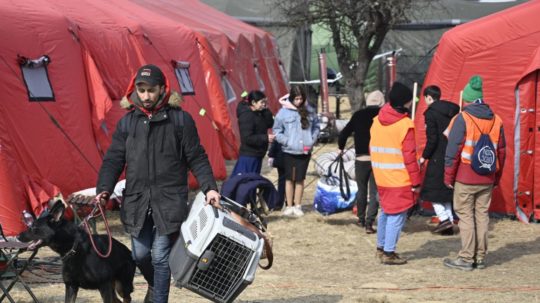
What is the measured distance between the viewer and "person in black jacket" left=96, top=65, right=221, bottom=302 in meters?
5.42

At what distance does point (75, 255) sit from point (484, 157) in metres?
3.89

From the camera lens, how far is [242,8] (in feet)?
96.7

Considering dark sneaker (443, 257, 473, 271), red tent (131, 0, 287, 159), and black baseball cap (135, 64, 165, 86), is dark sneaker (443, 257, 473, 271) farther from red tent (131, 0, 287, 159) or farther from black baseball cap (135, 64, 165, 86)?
red tent (131, 0, 287, 159)

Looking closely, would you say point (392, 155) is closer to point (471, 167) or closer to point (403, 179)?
point (403, 179)

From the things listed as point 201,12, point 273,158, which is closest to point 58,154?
point 273,158

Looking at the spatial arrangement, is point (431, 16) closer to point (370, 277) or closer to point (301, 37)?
point (301, 37)

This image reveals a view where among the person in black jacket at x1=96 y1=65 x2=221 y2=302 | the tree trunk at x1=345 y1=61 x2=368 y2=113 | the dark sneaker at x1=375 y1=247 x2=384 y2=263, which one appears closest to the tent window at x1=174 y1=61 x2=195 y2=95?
the dark sneaker at x1=375 y1=247 x2=384 y2=263

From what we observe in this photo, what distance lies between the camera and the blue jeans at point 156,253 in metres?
5.49

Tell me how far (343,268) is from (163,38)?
6.30 metres

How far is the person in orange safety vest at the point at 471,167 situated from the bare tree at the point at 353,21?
1280 centimetres

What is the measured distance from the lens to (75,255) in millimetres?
5730

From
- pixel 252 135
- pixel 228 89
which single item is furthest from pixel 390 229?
pixel 228 89

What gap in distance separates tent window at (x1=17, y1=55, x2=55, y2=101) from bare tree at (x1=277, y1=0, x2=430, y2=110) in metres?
12.0

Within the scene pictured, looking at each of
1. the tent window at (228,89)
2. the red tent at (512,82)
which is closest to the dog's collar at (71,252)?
the red tent at (512,82)
